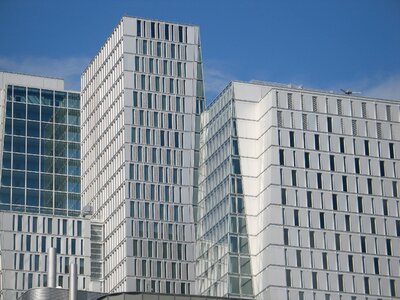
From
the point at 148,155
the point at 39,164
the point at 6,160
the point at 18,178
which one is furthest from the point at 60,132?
the point at 148,155

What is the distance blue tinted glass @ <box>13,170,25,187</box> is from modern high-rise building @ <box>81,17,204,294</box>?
1282 centimetres

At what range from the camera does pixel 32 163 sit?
196 metres

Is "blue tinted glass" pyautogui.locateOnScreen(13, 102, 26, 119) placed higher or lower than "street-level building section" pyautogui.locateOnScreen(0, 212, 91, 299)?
higher

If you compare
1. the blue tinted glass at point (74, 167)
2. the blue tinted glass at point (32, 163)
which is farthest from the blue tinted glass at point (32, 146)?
the blue tinted glass at point (74, 167)

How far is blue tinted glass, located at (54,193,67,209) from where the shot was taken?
195250 millimetres

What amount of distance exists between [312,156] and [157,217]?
26036 mm

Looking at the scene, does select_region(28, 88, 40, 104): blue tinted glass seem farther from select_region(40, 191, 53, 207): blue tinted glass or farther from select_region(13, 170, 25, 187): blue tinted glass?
select_region(40, 191, 53, 207): blue tinted glass

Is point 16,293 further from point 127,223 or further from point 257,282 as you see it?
point 257,282

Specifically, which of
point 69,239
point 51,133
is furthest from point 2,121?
point 69,239

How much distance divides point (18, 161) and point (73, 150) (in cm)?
901

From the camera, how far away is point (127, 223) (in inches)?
6727

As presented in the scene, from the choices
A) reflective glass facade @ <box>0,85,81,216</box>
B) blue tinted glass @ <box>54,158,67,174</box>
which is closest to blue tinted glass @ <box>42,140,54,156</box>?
reflective glass facade @ <box>0,85,81,216</box>

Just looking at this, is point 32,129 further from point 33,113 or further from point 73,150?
point 73,150

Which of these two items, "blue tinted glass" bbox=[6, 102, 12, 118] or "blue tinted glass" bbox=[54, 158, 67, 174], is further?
"blue tinted glass" bbox=[54, 158, 67, 174]
